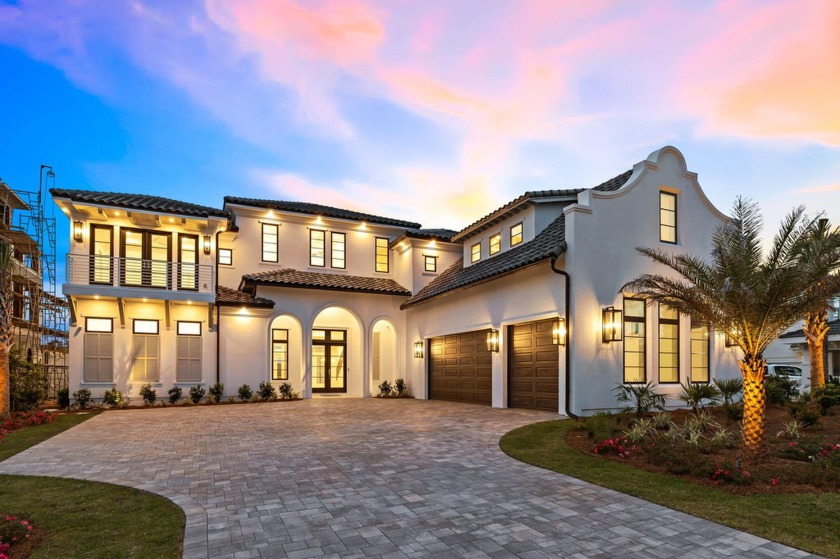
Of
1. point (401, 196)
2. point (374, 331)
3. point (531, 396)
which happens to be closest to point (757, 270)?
point (531, 396)

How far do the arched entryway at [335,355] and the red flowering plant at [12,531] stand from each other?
16.3m

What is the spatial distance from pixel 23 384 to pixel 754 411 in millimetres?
19011

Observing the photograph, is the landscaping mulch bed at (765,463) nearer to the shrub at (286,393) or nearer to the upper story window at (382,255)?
the shrub at (286,393)

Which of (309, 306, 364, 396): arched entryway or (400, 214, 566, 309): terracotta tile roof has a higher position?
(400, 214, 566, 309): terracotta tile roof

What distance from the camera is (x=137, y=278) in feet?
58.3

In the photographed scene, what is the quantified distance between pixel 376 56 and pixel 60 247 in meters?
146

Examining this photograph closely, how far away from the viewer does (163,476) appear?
7.04 m

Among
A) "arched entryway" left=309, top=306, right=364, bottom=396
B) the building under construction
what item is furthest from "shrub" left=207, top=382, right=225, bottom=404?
the building under construction

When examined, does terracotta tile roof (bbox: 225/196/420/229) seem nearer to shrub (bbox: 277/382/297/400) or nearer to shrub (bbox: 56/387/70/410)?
shrub (bbox: 277/382/297/400)

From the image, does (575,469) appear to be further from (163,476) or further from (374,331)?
(374,331)

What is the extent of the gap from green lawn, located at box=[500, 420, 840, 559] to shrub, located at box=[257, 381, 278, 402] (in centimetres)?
1320

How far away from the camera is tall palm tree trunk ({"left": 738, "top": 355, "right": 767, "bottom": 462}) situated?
7.17m

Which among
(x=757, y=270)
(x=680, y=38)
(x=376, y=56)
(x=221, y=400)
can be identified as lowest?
(x=221, y=400)

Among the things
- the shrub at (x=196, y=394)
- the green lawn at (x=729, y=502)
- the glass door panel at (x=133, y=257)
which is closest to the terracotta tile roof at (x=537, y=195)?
the green lawn at (x=729, y=502)
